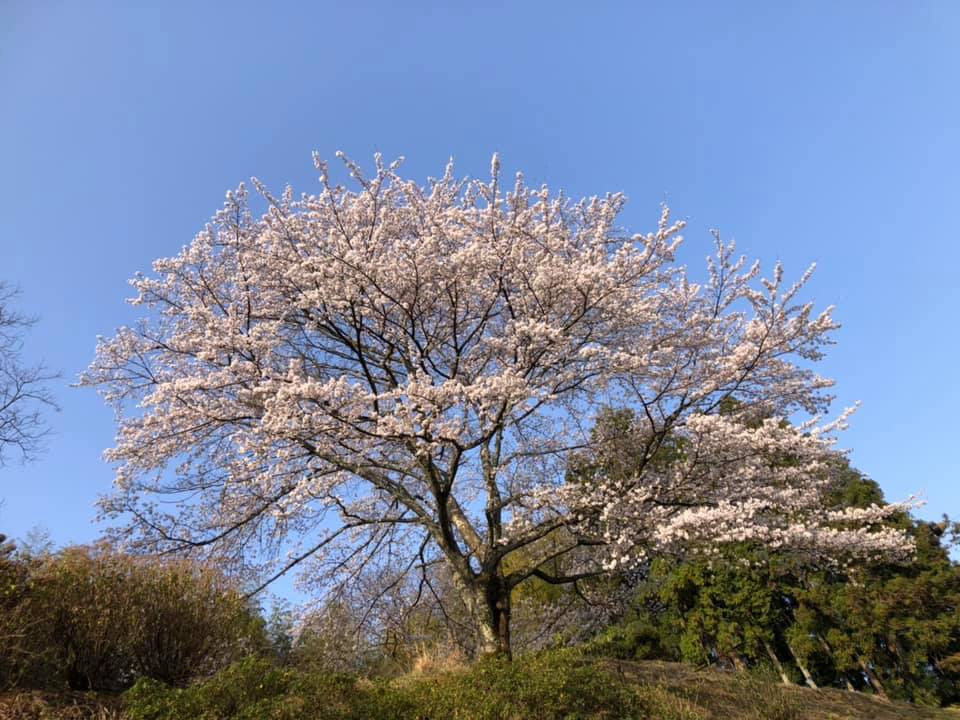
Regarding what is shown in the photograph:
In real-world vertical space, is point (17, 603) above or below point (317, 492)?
below

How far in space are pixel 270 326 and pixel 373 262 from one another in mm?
1665

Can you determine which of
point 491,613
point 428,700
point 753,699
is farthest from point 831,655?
point 428,700

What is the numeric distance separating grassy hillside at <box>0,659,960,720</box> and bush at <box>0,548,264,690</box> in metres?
0.41

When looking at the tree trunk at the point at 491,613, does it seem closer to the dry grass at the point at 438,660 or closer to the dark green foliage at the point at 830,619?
the dry grass at the point at 438,660

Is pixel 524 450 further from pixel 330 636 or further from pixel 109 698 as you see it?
pixel 109 698

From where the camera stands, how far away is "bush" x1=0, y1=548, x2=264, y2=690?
203 inches

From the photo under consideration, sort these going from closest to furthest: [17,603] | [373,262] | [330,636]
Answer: [17,603]
[373,262]
[330,636]

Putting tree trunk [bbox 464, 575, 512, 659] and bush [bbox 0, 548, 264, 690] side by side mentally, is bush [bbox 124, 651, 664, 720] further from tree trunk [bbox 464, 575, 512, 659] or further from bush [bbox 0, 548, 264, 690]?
tree trunk [bbox 464, 575, 512, 659]

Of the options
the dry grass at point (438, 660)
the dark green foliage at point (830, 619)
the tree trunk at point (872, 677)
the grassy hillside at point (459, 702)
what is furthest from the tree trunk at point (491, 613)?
the tree trunk at point (872, 677)

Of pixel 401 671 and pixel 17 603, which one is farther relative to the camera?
pixel 401 671

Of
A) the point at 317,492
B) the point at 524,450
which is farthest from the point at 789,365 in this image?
the point at 317,492

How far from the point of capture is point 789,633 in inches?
648

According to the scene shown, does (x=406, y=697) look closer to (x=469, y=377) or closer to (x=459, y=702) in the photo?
(x=459, y=702)

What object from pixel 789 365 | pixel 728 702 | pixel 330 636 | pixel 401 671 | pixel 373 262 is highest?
pixel 373 262
